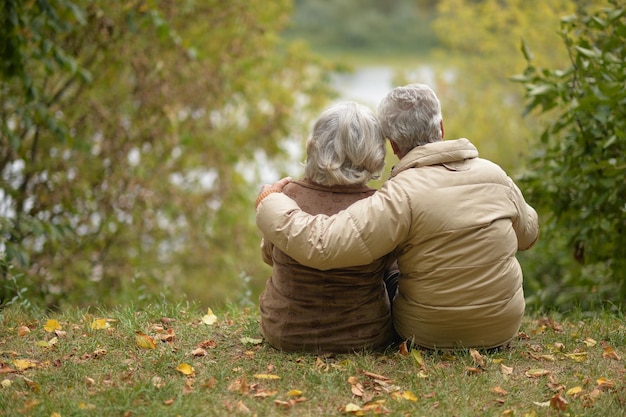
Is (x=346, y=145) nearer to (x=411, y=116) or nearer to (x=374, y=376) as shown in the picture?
(x=411, y=116)

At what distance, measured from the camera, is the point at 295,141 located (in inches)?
467

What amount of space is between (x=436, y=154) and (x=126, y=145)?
5.19 m

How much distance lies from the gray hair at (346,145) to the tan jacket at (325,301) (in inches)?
3.7

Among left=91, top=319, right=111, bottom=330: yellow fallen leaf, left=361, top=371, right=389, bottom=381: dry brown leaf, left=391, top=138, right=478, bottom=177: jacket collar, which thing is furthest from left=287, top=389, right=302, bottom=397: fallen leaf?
left=91, top=319, right=111, bottom=330: yellow fallen leaf

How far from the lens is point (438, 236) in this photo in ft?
11.1

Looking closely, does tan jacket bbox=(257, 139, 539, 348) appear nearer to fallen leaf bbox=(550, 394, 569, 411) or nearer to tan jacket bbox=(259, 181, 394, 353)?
tan jacket bbox=(259, 181, 394, 353)

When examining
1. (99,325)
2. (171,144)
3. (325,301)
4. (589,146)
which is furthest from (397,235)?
(171,144)

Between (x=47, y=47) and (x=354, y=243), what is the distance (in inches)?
112

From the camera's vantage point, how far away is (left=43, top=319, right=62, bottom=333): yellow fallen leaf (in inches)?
160

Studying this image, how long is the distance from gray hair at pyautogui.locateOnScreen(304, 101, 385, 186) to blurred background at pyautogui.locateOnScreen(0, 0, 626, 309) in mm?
1662

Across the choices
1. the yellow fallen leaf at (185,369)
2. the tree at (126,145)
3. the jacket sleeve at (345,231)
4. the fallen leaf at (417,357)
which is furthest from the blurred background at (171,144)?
the fallen leaf at (417,357)

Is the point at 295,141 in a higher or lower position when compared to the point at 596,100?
lower

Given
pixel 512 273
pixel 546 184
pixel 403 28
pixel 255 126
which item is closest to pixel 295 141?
pixel 255 126

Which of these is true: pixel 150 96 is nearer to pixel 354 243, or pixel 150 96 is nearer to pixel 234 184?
pixel 234 184
